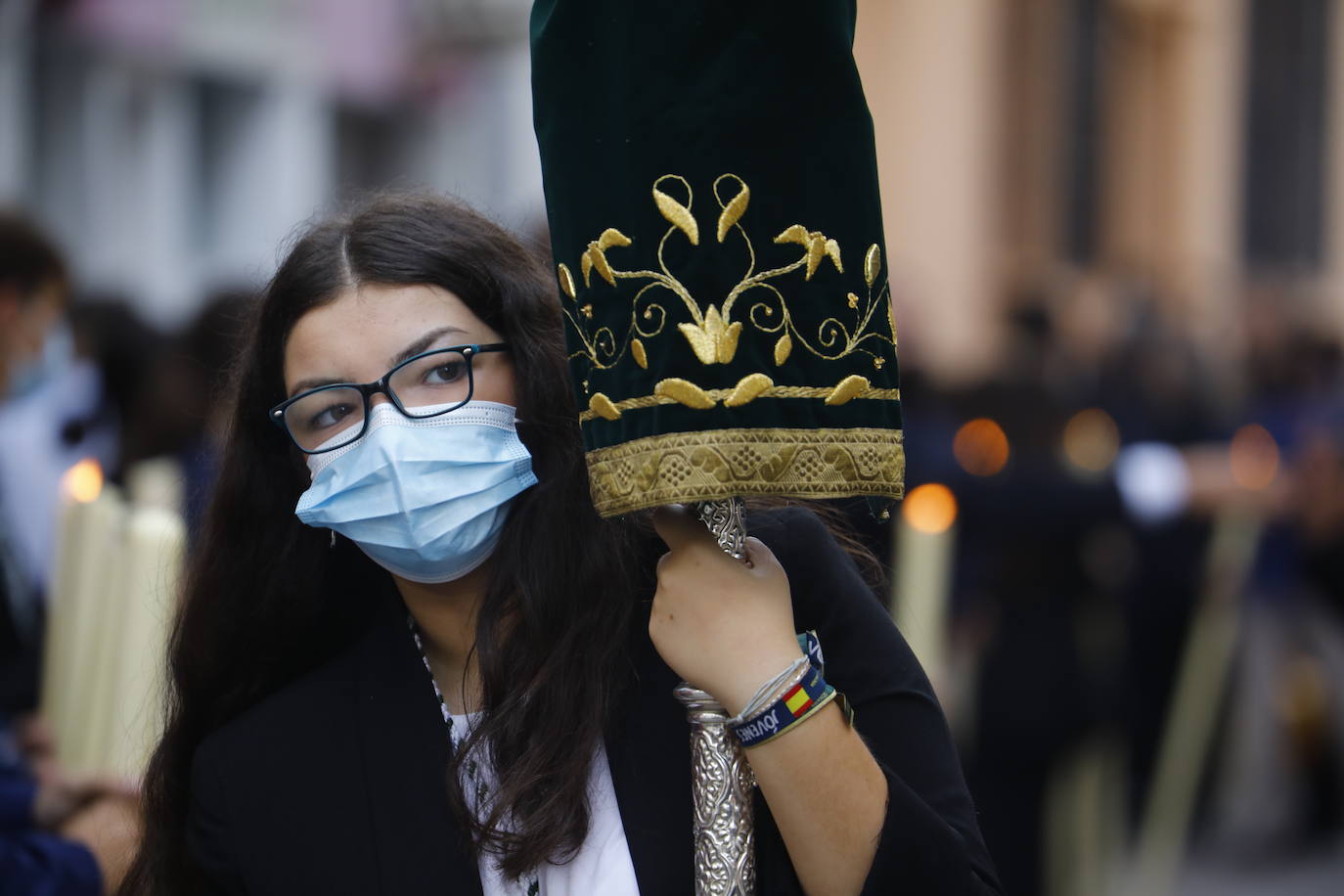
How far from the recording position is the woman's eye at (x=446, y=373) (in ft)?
7.25

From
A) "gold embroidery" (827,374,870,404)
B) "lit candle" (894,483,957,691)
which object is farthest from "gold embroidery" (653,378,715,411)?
"lit candle" (894,483,957,691)

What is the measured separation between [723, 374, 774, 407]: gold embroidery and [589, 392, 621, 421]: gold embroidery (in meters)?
0.13

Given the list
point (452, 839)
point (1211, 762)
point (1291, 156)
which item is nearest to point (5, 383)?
point (452, 839)

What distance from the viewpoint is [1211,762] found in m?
7.24

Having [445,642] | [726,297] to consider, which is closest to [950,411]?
[445,642]

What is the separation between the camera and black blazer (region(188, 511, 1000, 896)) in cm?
205

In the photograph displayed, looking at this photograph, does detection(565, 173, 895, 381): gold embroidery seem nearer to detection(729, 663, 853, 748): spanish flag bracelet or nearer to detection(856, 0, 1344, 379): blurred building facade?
detection(729, 663, 853, 748): spanish flag bracelet

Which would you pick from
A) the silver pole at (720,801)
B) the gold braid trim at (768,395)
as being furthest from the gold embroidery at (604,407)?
the silver pole at (720,801)

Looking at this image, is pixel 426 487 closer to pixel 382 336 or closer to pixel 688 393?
pixel 382 336

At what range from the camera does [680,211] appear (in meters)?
1.75

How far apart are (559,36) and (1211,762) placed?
6.28 metres

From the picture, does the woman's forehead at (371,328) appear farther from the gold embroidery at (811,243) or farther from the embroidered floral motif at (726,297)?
the gold embroidery at (811,243)

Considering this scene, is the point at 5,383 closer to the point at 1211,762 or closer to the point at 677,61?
the point at 677,61

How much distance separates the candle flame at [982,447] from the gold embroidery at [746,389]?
11.9 feet
